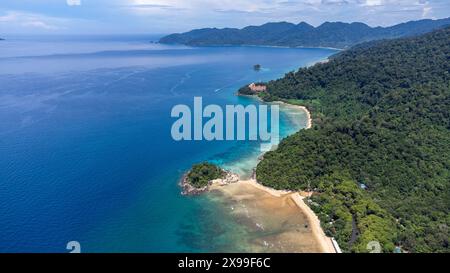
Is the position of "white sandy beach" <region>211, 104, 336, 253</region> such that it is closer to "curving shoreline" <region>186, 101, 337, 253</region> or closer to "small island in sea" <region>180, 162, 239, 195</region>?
"curving shoreline" <region>186, 101, 337, 253</region>

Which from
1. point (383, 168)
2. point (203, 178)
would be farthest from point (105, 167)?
point (383, 168)

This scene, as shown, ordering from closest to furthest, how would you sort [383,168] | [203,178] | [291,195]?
1. [291,195]
2. [383,168]
3. [203,178]

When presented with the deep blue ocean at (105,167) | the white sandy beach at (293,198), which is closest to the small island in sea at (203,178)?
the white sandy beach at (293,198)

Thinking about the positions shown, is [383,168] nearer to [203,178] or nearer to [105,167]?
[203,178]

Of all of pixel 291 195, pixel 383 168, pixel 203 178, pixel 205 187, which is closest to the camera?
pixel 291 195
